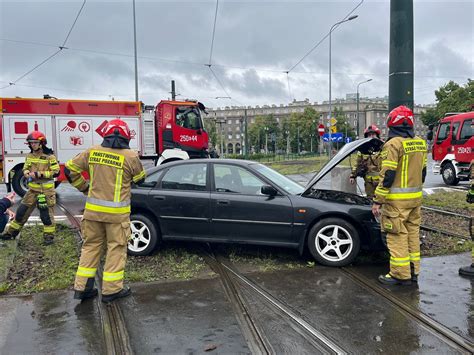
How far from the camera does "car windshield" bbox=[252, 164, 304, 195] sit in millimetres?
5758

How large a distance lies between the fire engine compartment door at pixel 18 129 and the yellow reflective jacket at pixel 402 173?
11543mm

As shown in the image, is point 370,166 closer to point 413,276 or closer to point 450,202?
point 413,276

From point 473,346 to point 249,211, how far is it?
298cm

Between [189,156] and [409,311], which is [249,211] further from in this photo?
[189,156]

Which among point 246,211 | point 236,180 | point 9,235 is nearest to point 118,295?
point 246,211

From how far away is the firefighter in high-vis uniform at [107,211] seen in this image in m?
4.28

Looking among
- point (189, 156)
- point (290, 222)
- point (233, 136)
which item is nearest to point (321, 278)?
point (290, 222)

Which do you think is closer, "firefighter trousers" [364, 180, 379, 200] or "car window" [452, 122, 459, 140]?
"firefighter trousers" [364, 180, 379, 200]

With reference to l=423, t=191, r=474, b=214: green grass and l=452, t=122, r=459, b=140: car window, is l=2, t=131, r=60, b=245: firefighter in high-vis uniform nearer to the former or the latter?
l=423, t=191, r=474, b=214: green grass

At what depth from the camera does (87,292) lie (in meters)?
4.36

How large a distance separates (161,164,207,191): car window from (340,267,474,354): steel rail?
2.46 metres

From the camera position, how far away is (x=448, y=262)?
564cm

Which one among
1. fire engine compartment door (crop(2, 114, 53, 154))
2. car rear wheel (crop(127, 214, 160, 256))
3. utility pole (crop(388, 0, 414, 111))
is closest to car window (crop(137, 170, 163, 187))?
car rear wheel (crop(127, 214, 160, 256))

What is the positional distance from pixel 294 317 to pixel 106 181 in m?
2.37
